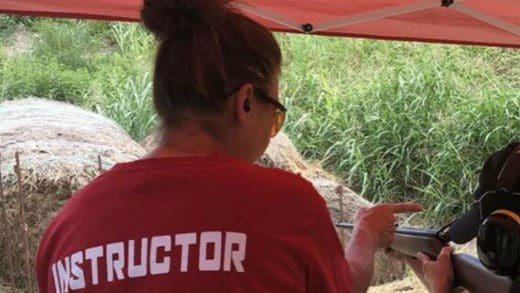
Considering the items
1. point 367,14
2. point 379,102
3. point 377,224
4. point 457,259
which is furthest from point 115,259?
point 379,102

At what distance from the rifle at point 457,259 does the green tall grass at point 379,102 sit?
3.66m

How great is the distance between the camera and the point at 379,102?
A: 585 cm

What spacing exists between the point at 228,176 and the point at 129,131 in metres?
4.66

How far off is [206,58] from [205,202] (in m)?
0.18

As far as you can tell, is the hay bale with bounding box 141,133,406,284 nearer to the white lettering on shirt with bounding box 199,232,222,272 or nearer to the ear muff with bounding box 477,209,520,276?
the ear muff with bounding box 477,209,520,276

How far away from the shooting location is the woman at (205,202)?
3.18 ft

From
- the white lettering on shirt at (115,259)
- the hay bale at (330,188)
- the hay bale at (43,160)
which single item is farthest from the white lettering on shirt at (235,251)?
the hay bale at (43,160)

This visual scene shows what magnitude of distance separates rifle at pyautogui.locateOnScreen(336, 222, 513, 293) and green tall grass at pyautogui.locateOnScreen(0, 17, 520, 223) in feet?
12.0

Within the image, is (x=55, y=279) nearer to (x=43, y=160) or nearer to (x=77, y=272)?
(x=77, y=272)

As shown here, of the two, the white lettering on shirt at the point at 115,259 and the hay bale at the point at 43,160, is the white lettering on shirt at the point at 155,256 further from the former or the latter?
the hay bale at the point at 43,160

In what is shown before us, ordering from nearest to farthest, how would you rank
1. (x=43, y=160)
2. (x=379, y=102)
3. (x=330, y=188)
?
(x=43, y=160) → (x=330, y=188) → (x=379, y=102)

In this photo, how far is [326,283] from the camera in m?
1.00

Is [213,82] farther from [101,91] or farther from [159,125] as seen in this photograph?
[101,91]

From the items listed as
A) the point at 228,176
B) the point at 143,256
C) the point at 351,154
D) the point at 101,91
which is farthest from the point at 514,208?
the point at 101,91
